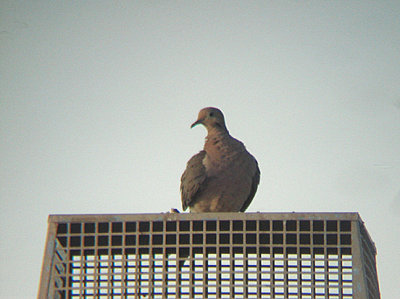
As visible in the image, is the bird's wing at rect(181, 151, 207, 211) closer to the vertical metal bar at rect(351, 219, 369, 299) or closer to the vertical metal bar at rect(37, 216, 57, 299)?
the vertical metal bar at rect(37, 216, 57, 299)

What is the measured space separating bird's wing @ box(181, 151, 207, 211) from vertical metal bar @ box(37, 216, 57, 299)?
2637mm

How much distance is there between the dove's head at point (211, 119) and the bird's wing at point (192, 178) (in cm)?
47

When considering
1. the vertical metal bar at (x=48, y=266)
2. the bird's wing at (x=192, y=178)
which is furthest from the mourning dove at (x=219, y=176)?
the vertical metal bar at (x=48, y=266)

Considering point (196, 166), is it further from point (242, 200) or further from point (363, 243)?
point (363, 243)

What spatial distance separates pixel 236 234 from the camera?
26.5ft

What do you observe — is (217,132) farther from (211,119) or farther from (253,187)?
(253,187)

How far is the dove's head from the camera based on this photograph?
10.8 m

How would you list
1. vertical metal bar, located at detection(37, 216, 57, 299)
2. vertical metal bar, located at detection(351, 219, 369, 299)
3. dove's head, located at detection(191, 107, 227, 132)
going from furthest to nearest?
1. dove's head, located at detection(191, 107, 227, 132)
2. vertical metal bar, located at detection(37, 216, 57, 299)
3. vertical metal bar, located at detection(351, 219, 369, 299)

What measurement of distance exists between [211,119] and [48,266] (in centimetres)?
373

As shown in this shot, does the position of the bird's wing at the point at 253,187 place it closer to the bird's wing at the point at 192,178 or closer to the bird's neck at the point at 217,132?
the bird's neck at the point at 217,132

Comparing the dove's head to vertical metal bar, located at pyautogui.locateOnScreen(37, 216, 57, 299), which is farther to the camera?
the dove's head

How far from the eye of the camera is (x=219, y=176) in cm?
1031

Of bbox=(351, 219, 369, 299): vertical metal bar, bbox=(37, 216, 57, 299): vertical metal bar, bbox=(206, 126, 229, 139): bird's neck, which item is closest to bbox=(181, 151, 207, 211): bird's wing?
bbox=(206, 126, 229, 139): bird's neck

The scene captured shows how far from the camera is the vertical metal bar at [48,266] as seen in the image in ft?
25.8
